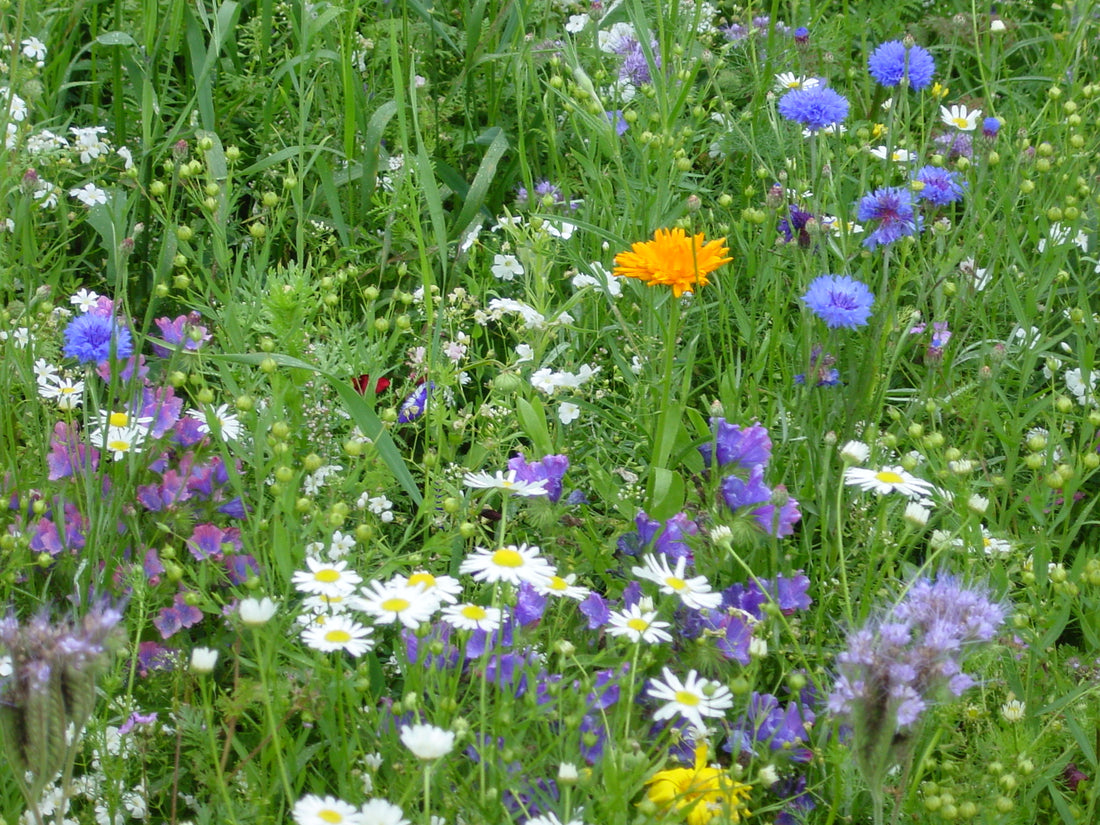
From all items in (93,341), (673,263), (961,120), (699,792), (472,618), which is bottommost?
(699,792)

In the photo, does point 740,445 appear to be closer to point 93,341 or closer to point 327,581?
point 327,581

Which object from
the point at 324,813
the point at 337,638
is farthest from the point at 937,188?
the point at 324,813

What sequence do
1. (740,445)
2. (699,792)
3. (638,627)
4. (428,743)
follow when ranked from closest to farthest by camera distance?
(428,743)
(699,792)
(638,627)
(740,445)

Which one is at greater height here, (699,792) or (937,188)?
(937,188)

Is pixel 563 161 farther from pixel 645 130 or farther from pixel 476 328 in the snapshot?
pixel 476 328

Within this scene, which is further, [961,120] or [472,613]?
[961,120]

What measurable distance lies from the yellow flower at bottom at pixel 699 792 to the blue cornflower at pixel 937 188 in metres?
1.28

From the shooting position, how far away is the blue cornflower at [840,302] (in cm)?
184

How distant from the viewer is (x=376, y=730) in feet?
4.74

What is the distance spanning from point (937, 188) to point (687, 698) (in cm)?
134

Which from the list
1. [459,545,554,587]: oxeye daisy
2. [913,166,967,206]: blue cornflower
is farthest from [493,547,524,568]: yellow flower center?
[913,166,967,206]: blue cornflower

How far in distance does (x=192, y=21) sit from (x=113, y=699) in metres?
1.60

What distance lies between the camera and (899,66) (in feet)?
8.53

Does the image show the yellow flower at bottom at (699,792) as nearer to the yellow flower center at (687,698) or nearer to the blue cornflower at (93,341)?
the yellow flower center at (687,698)
